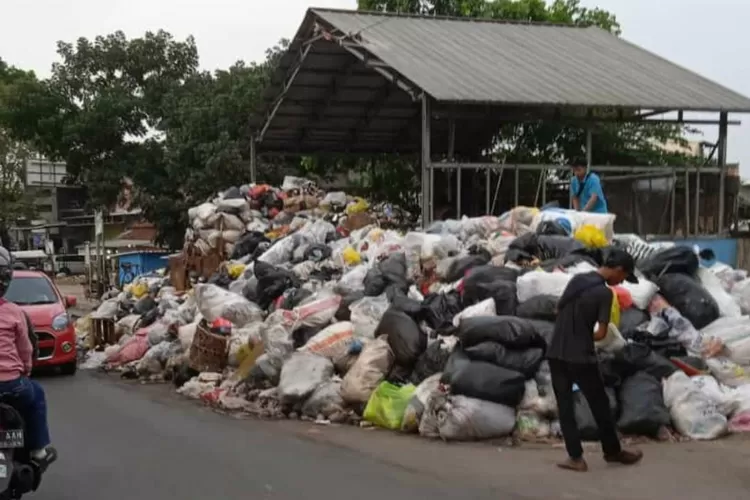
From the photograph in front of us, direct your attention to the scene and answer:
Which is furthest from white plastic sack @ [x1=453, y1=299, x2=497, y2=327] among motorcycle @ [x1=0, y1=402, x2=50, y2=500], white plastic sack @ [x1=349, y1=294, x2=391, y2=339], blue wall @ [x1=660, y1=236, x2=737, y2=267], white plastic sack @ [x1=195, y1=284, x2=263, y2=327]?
blue wall @ [x1=660, y1=236, x2=737, y2=267]

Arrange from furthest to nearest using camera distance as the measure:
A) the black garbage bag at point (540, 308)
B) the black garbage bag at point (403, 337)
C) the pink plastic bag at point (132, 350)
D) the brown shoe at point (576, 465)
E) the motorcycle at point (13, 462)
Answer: the pink plastic bag at point (132, 350) < the black garbage bag at point (403, 337) < the black garbage bag at point (540, 308) < the brown shoe at point (576, 465) < the motorcycle at point (13, 462)

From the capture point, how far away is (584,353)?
6.38 m

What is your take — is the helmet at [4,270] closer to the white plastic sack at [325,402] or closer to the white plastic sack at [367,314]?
the white plastic sack at [325,402]

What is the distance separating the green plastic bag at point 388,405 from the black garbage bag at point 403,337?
1.03ft

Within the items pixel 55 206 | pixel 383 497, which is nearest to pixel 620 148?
pixel 383 497

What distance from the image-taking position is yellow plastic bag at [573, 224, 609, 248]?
10.3 meters

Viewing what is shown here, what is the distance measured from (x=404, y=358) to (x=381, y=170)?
60.0 feet

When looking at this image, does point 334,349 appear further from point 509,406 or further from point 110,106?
point 110,106

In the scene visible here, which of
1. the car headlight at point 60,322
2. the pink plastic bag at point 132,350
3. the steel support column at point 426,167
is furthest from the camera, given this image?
the steel support column at point 426,167

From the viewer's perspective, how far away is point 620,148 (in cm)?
2106

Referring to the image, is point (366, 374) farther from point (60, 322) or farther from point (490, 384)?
point (60, 322)

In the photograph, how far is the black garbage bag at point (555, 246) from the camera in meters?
10.1

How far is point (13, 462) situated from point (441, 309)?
5104 mm

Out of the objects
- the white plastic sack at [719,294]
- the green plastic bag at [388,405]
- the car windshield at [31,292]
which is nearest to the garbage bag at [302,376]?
the green plastic bag at [388,405]
